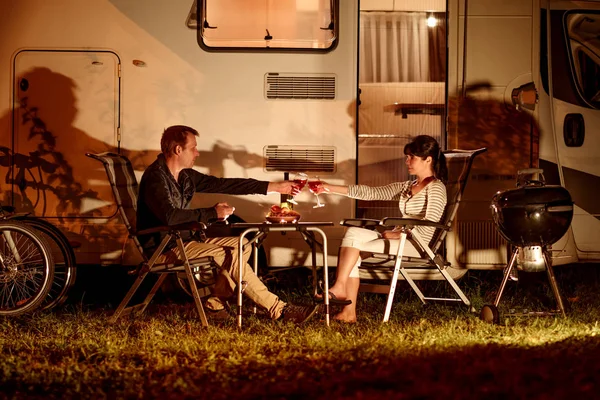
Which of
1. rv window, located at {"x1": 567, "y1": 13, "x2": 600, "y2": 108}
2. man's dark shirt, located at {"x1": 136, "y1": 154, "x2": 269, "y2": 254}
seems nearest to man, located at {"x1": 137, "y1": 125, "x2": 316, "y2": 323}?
man's dark shirt, located at {"x1": 136, "y1": 154, "x2": 269, "y2": 254}

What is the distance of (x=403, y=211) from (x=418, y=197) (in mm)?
159

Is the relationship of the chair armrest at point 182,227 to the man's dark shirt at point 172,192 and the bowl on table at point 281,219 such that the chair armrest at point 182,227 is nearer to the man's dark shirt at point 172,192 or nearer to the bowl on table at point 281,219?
the man's dark shirt at point 172,192

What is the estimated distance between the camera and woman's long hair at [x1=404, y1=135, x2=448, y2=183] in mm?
5266

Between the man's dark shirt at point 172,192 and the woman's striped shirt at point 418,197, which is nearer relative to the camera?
the man's dark shirt at point 172,192

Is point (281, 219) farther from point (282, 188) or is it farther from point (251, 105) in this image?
point (251, 105)

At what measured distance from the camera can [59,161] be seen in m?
5.69

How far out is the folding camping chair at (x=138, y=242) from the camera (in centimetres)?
469

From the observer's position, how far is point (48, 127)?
18.7 feet

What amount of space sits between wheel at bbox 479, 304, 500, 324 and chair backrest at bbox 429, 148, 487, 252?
537 mm

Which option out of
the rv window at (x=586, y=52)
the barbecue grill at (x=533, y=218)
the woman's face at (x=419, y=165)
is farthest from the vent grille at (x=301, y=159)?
the rv window at (x=586, y=52)

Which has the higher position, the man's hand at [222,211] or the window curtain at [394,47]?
the window curtain at [394,47]

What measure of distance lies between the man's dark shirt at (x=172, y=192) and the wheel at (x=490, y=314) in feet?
5.40

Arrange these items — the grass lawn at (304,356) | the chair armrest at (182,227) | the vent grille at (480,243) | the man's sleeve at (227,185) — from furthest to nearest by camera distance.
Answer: the vent grille at (480,243) → the man's sleeve at (227,185) → the chair armrest at (182,227) → the grass lawn at (304,356)

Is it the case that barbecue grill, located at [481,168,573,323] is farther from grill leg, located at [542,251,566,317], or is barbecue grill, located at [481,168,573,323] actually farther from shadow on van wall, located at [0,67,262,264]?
shadow on van wall, located at [0,67,262,264]
